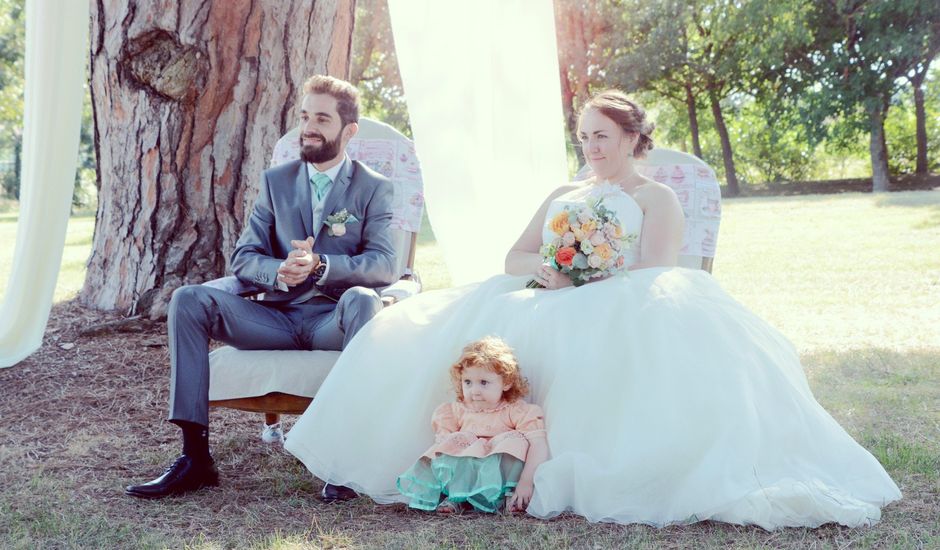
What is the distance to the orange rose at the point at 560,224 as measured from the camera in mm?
3055

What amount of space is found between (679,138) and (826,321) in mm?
23108

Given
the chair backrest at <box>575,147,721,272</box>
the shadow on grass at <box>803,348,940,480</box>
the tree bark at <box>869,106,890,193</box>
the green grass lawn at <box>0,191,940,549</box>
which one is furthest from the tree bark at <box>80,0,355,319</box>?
the tree bark at <box>869,106,890,193</box>

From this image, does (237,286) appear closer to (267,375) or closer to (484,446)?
(267,375)

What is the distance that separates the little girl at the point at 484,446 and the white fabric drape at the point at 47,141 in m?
2.01

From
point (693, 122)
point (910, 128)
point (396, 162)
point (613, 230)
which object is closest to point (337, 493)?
point (613, 230)

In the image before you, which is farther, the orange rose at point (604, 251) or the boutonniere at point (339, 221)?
the boutonniere at point (339, 221)

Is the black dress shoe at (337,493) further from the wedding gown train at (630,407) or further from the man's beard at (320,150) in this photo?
the man's beard at (320,150)

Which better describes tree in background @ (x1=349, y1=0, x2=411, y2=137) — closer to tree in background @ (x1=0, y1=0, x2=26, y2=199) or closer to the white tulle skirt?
tree in background @ (x1=0, y1=0, x2=26, y2=199)

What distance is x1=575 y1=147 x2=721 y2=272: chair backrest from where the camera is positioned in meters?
3.58

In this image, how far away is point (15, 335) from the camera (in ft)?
13.8

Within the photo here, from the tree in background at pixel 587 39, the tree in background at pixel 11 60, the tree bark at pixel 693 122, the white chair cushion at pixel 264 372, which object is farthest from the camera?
the tree in background at pixel 11 60

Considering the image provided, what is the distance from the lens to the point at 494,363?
269 centimetres

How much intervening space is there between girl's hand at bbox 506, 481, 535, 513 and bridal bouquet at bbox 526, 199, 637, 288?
68 centimetres

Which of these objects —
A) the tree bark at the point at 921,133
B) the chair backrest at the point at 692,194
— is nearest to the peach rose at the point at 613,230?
the chair backrest at the point at 692,194
